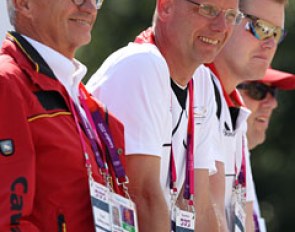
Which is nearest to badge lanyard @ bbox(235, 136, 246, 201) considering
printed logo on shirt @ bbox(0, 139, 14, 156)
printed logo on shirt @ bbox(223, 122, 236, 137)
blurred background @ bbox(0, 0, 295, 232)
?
printed logo on shirt @ bbox(223, 122, 236, 137)

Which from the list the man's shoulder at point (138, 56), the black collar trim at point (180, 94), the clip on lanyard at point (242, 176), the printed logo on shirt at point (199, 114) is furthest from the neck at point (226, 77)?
the man's shoulder at point (138, 56)

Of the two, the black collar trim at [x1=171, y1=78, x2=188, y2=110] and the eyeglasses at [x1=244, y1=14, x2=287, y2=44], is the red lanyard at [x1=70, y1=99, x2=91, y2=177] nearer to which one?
the black collar trim at [x1=171, y1=78, x2=188, y2=110]

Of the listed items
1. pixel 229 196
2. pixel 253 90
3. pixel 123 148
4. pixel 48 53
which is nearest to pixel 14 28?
pixel 48 53

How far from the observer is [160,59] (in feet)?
18.6

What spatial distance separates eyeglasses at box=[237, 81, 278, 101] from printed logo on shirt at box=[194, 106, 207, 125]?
2.43m

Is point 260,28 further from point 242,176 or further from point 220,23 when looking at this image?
point 220,23

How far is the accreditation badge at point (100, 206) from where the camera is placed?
479cm

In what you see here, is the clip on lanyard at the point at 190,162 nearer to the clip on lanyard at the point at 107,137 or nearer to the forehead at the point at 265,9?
the clip on lanyard at the point at 107,137

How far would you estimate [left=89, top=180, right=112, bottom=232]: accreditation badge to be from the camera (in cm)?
479

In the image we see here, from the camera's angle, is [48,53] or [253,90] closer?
[48,53]

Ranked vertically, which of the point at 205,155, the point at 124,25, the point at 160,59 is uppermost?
the point at 160,59

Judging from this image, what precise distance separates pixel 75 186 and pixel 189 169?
1.32 metres

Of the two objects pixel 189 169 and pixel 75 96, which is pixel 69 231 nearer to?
A: pixel 75 96

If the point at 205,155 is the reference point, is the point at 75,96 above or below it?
above
